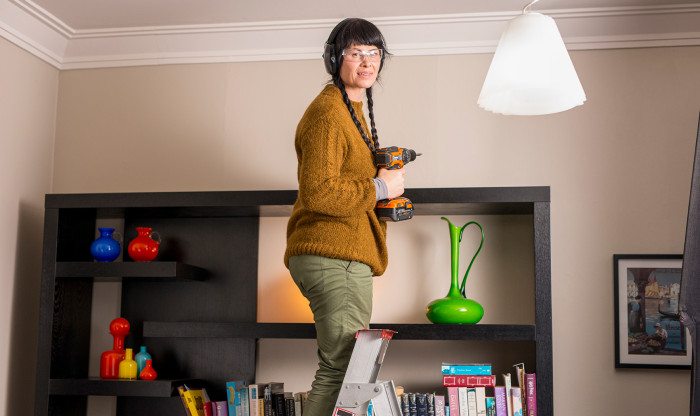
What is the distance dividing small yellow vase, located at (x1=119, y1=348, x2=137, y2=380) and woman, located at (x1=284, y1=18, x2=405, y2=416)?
1226mm

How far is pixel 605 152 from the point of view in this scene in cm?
290

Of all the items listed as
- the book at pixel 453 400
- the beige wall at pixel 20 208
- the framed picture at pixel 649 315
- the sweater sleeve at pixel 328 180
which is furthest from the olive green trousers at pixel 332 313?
the beige wall at pixel 20 208

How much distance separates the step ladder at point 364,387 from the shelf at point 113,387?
123cm

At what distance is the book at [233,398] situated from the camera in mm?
2706

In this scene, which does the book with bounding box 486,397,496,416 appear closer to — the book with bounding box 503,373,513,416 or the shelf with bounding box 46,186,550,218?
the book with bounding box 503,373,513,416

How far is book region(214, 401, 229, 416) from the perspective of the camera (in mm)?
2725

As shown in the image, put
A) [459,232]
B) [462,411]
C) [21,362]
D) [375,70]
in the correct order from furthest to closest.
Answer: [21,362]
[459,232]
[462,411]
[375,70]

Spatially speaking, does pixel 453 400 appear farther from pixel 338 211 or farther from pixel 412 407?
pixel 338 211

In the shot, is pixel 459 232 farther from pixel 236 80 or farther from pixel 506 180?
pixel 236 80

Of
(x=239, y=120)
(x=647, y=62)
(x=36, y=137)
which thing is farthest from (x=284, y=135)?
(x=647, y=62)

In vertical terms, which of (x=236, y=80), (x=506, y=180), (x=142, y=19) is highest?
(x=142, y=19)

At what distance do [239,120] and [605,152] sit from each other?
1543 mm

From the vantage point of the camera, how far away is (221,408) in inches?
107

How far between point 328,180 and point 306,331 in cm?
104
